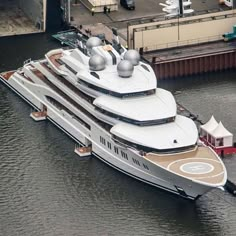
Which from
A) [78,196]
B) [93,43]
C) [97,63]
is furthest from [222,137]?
[93,43]

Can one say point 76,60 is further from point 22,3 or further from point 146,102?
point 22,3

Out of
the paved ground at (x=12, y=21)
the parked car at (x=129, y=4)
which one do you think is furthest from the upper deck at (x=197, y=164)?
the parked car at (x=129, y=4)

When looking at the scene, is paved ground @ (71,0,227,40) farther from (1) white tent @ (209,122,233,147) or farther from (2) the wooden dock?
(1) white tent @ (209,122,233,147)

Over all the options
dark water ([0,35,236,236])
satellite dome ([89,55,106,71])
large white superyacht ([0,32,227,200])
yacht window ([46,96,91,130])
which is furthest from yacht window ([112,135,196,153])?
satellite dome ([89,55,106,71])

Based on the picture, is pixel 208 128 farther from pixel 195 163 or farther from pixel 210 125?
pixel 195 163

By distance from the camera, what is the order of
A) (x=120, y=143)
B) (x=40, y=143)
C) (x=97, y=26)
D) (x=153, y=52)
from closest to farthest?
(x=120, y=143)
(x=40, y=143)
(x=153, y=52)
(x=97, y=26)

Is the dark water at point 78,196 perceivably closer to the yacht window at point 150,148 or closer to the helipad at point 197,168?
the helipad at point 197,168

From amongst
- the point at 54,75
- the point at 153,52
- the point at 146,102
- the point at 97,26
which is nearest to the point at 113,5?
the point at 97,26
